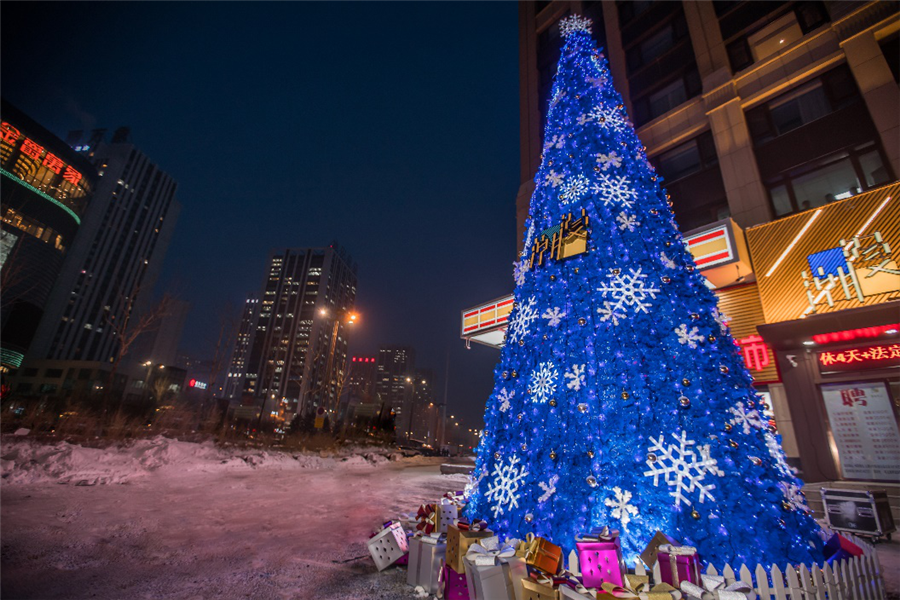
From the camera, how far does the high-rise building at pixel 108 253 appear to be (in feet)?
189

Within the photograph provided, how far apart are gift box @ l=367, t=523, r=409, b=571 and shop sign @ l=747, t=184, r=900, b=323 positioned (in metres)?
9.55

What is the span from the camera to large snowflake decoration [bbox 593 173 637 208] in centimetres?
411

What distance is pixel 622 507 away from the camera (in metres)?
2.86

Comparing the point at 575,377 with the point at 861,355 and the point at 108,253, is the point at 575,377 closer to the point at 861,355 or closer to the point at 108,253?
the point at 861,355

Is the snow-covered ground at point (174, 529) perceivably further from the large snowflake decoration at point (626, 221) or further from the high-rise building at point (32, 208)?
the high-rise building at point (32, 208)

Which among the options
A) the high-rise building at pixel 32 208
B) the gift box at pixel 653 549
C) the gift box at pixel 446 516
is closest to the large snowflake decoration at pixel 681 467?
the gift box at pixel 653 549

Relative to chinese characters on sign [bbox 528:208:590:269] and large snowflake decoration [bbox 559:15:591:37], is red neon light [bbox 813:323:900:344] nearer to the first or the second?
chinese characters on sign [bbox 528:208:590:269]

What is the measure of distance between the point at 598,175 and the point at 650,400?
268 cm

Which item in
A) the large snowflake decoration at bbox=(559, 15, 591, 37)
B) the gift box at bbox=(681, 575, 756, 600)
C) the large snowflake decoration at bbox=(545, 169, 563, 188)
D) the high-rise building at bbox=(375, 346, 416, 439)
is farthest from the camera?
the high-rise building at bbox=(375, 346, 416, 439)

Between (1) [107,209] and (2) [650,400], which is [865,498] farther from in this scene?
(1) [107,209]

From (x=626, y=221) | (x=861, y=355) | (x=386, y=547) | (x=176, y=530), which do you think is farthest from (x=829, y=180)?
(x=176, y=530)

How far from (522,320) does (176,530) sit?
5.01 m

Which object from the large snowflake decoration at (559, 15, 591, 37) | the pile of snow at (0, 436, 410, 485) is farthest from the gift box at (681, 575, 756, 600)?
the pile of snow at (0, 436, 410, 485)

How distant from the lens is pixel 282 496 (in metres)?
7.09
